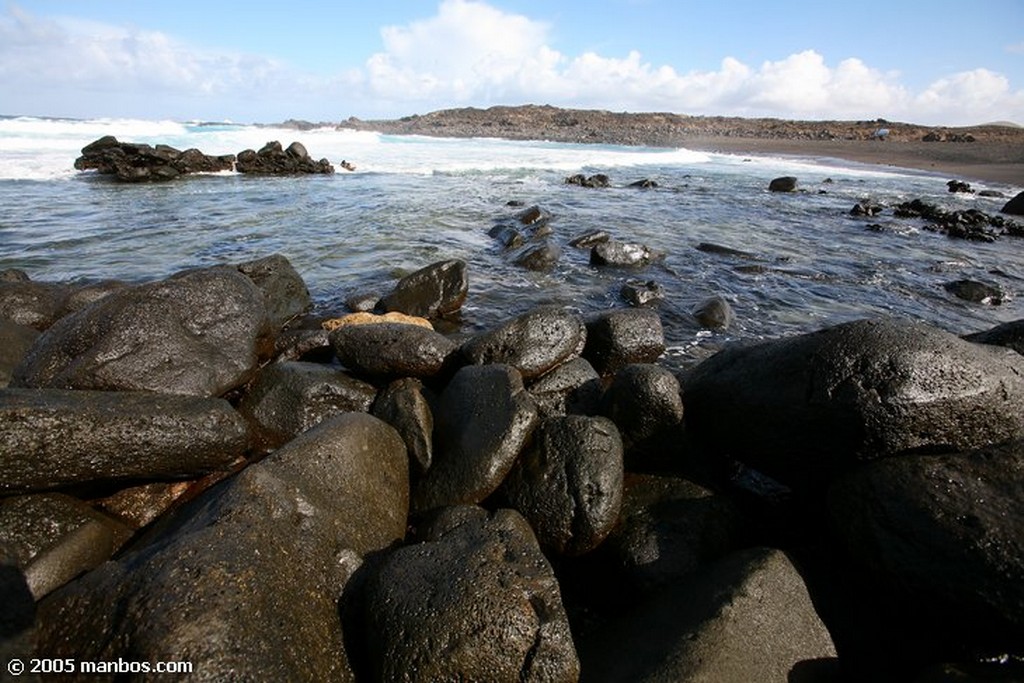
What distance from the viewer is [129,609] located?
2090 mm

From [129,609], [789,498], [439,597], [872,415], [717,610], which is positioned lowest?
[789,498]

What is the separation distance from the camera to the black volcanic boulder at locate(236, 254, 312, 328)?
284 inches

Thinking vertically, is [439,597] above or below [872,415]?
below

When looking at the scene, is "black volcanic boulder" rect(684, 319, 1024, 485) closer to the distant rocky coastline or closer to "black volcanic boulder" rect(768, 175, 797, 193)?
"black volcanic boulder" rect(768, 175, 797, 193)

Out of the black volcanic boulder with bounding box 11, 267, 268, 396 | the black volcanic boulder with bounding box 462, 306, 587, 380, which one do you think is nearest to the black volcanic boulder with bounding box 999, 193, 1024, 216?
the black volcanic boulder with bounding box 462, 306, 587, 380

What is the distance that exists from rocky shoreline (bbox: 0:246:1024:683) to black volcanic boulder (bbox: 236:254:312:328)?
244 centimetres

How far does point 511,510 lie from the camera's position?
299 centimetres

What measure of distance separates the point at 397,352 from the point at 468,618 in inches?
107

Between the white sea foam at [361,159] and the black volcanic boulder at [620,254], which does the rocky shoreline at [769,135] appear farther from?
the black volcanic boulder at [620,254]

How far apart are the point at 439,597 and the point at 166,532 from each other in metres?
1.58

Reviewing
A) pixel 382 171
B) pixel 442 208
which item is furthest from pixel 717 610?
pixel 382 171

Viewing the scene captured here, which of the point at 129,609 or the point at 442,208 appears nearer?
the point at 129,609

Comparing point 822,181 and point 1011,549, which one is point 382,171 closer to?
point 822,181

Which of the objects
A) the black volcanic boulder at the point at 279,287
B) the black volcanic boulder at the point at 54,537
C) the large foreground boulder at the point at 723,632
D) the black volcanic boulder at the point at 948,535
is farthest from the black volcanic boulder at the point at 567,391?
the black volcanic boulder at the point at 279,287
